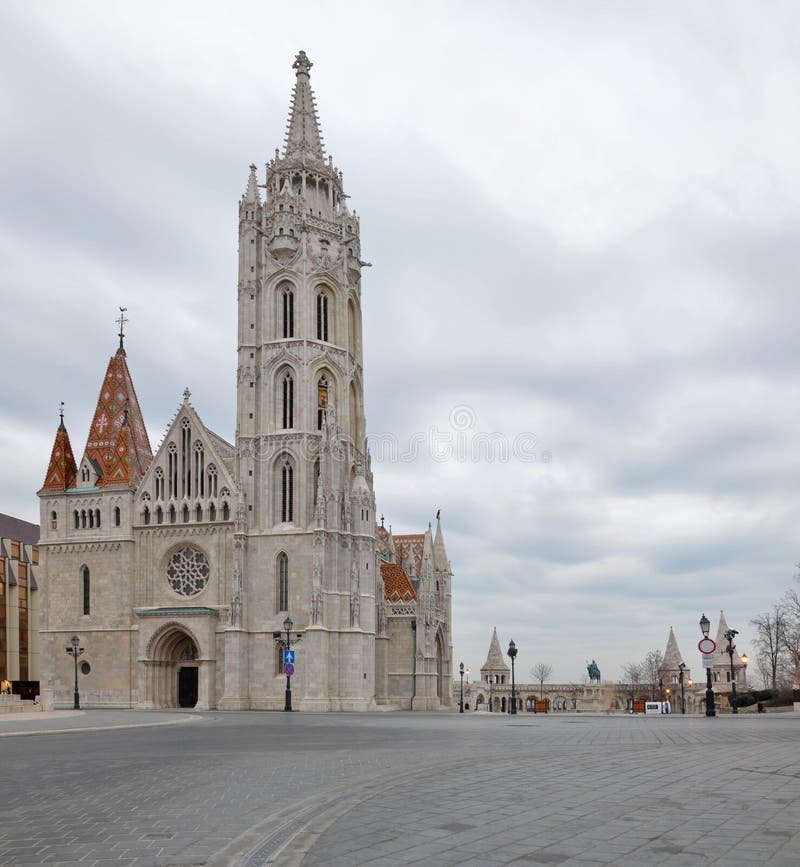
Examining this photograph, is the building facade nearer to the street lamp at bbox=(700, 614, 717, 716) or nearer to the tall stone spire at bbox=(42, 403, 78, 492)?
the tall stone spire at bbox=(42, 403, 78, 492)

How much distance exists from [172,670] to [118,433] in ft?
50.3

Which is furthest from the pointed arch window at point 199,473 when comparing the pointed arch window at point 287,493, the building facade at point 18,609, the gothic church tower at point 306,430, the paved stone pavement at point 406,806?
the paved stone pavement at point 406,806

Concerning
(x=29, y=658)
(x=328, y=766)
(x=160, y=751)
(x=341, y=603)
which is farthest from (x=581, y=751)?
(x=29, y=658)

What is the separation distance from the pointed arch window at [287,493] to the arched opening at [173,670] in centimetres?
896

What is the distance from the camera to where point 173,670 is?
61.2m

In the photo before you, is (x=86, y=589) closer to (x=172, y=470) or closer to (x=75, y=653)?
(x=172, y=470)

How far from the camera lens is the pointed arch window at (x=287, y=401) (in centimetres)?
6181

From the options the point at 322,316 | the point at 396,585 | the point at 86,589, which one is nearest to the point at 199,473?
the point at 86,589

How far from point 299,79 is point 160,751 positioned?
60.3 metres

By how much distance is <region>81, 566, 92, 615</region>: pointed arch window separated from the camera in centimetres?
6172

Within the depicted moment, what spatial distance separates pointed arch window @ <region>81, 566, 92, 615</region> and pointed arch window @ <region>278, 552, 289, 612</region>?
1229cm

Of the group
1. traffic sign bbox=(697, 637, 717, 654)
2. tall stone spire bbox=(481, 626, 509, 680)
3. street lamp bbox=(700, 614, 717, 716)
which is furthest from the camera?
tall stone spire bbox=(481, 626, 509, 680)

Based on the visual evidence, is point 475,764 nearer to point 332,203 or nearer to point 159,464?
point 159,464

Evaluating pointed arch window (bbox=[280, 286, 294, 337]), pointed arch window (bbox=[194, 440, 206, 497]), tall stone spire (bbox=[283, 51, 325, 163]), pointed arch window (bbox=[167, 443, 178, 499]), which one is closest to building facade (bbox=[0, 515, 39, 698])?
pointed arch window (bbox=[167, 443, 178, 499])
